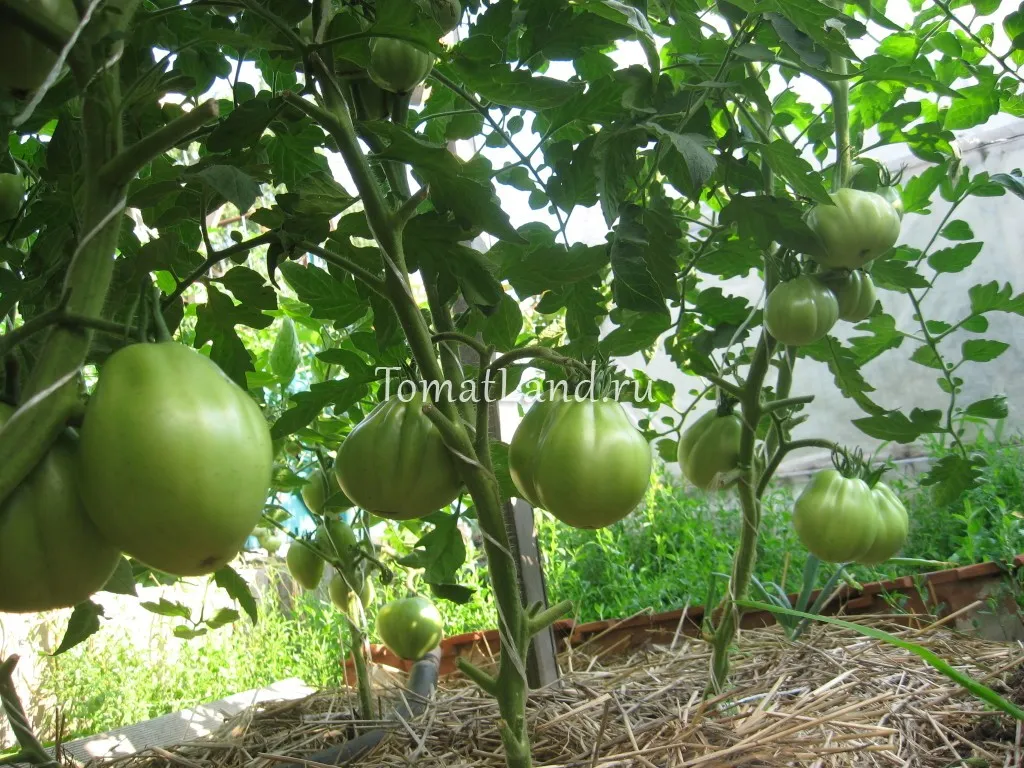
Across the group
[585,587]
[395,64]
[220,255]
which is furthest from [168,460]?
[585,587]

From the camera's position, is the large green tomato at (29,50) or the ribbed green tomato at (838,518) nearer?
the large green tomato at (29,50)

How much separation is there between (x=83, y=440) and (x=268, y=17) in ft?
1.02

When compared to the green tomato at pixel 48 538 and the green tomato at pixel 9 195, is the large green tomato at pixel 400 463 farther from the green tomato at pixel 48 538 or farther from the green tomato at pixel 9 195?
the green tomato at pixel 9 195

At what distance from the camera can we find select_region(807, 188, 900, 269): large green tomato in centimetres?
89

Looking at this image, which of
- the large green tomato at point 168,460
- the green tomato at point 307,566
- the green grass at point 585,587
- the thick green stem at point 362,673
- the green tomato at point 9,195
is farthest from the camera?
the green grass at point 585,587

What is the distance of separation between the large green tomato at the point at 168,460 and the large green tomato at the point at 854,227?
0.72 m

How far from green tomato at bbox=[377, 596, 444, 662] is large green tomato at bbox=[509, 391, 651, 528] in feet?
2.23

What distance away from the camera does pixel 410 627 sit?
48.9 inches

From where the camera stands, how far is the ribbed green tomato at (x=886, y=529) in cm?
108

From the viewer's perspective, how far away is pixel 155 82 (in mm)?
504

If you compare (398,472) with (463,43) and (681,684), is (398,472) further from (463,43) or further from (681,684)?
(681,684)

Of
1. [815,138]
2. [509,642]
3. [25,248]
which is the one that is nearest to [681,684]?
[509,642]

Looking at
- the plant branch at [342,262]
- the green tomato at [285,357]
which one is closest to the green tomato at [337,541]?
the green tomato at [285,357]

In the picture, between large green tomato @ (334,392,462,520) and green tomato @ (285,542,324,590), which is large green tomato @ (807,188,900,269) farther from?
green tomato @ (285,542,324,590)
